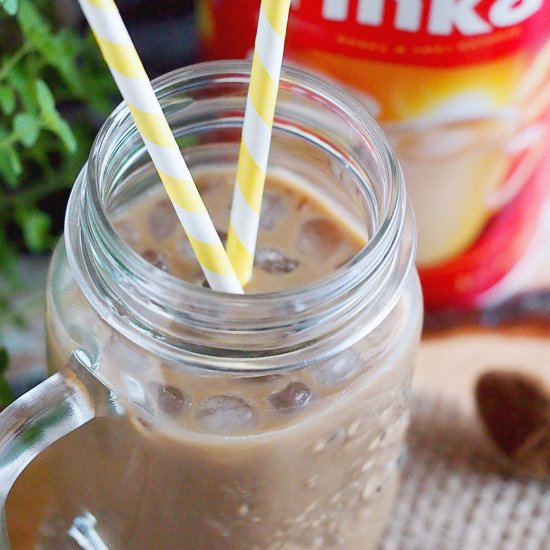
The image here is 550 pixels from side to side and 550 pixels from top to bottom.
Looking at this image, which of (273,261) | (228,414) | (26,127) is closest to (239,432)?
(228,414)

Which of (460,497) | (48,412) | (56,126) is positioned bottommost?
(460,497)

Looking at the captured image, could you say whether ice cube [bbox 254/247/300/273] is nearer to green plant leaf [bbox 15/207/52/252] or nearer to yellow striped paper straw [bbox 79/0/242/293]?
yellow striped paper straw [bbox 79/0/242/293]

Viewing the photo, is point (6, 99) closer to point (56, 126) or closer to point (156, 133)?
point (56, 126)

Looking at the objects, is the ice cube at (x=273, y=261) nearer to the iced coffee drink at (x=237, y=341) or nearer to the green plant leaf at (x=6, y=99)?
the iced coffee drink at (x=237, y=341)

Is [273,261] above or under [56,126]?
under

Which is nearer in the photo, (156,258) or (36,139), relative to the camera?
(156,258)

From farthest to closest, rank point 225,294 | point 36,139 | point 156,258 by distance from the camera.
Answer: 1. point 36,139
2. point 156,258
3. point 225,294

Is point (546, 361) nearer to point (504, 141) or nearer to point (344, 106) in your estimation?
point (504, 141)

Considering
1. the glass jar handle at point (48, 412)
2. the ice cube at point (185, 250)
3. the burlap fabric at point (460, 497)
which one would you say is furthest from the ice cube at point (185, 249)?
the burlap fabric at point (460, 497)
